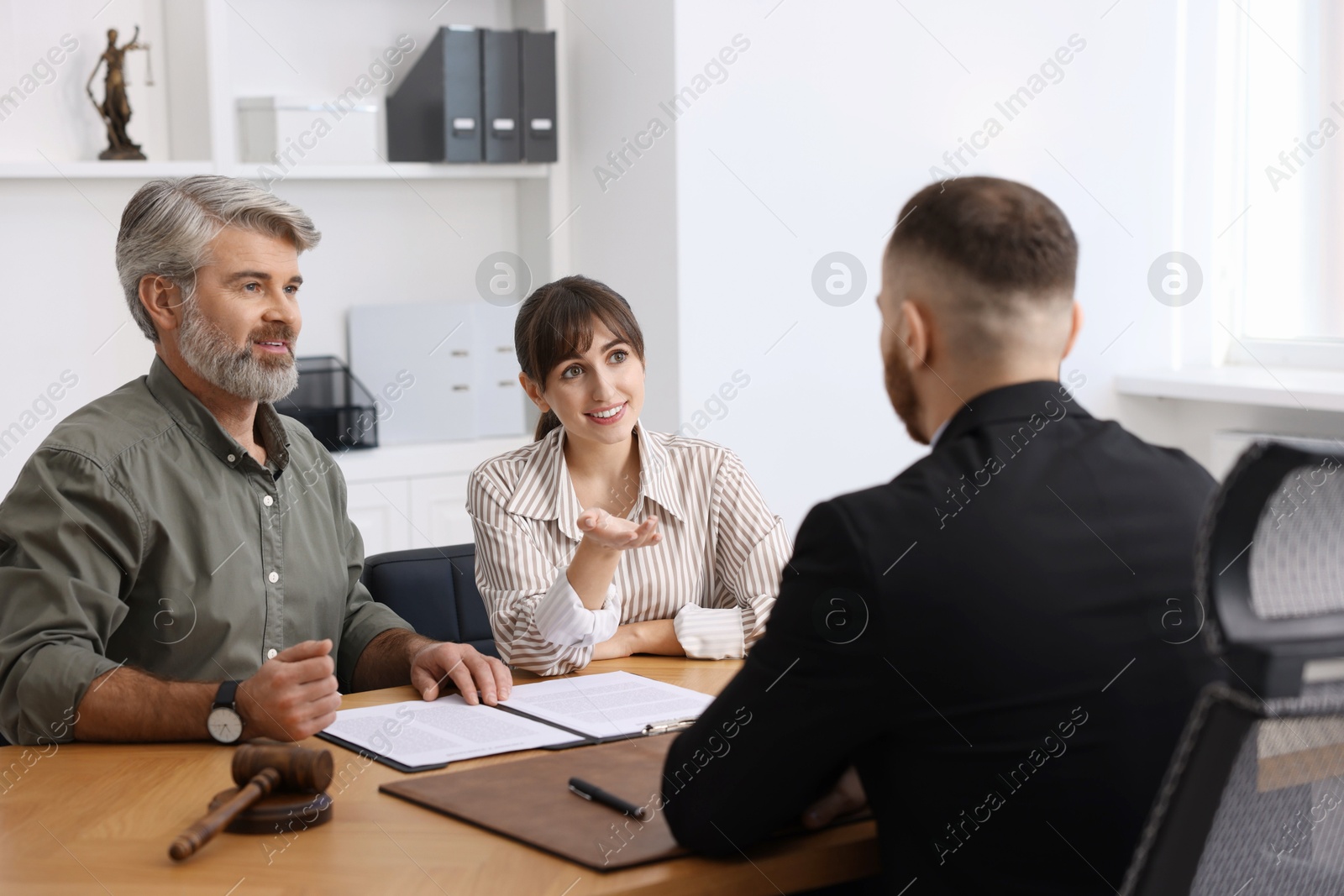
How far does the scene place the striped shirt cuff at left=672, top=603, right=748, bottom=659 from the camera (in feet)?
6.49

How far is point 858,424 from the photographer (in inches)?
149

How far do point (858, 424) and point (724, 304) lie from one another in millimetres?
549

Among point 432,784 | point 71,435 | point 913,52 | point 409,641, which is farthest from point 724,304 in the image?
point 432,784

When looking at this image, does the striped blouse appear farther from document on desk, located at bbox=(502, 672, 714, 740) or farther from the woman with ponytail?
document on desk, located at bbox=(502, 672, 714, 740)

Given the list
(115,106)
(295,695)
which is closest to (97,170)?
(115,106)

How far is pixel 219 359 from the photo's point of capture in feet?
6.53

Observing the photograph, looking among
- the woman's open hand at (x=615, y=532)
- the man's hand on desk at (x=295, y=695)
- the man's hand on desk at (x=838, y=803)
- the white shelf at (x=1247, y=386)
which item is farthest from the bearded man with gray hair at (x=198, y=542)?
the white shelf at (x=1247, y=386)

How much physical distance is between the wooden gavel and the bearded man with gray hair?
0.60 ft

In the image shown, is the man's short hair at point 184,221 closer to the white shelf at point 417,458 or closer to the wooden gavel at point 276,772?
the wooden gavel at point 276,772

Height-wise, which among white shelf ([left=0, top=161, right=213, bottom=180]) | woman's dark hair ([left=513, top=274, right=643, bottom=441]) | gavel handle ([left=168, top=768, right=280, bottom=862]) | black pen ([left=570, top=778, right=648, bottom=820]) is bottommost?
black pen ([left=570, top=778, right=648, bottom=820])

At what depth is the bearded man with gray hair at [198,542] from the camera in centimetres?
158

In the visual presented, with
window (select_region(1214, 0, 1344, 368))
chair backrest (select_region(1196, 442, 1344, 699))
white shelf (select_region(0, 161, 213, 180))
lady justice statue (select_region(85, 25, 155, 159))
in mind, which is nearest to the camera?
chair backrest (select_region(1196, 442, 1344, 699))

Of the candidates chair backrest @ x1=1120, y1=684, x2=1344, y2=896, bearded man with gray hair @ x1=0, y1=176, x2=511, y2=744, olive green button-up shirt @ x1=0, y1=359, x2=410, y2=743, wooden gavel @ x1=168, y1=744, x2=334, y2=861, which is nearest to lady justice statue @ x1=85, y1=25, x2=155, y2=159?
bearded man with gray hair @ x1=0, y1=176, x2=511, y2=744

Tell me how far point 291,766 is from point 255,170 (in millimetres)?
2589
